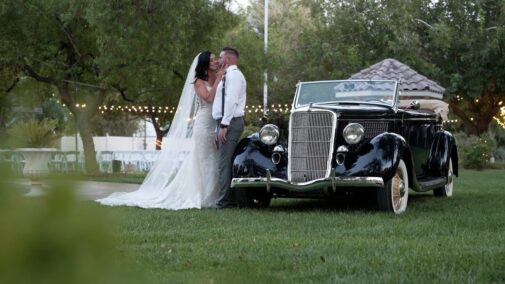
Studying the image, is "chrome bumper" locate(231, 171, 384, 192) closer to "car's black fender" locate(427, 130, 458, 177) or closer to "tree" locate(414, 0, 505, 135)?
"car's black fender" locate(427, 130, 458, 177)

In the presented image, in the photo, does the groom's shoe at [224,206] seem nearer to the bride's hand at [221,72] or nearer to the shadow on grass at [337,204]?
the shadow on grass at [337,204]

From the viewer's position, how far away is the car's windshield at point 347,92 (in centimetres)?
1018

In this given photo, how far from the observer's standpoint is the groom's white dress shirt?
30.9 ft

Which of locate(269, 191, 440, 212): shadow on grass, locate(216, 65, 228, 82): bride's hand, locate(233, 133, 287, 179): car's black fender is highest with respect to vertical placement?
locate(216, 65, 228, 82): bride's hand

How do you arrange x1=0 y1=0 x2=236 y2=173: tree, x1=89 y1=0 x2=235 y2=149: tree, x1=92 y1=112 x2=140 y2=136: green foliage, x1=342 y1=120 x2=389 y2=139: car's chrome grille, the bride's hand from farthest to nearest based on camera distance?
x1=92 y1=112 x2=140 y2=136: green foliage < x1=0 y1=0 x2=236 y2=173: tree < x1=89 y1=0 x2=235 y2=149: tree < the bride's hand < x1=342 y1=120 x2=389 y2=139: car's chrome grille

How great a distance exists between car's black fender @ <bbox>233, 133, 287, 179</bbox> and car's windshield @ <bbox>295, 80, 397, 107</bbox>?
1.22m

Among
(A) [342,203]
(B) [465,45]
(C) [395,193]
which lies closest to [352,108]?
(C) [395,193]

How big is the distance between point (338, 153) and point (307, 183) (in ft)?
1.73

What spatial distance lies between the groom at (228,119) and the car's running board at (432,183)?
8.33ft

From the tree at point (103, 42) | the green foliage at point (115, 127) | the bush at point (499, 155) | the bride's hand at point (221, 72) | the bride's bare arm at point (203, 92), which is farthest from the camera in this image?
the green foliage at point (115, 127)

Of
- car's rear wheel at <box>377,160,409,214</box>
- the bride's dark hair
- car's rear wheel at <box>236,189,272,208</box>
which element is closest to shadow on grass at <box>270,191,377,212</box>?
car's rear wheel at <box>236,189,272,208</box>

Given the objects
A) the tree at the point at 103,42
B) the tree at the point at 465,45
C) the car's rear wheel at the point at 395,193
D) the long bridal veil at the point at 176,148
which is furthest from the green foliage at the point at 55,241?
the tree at the point at 465,45

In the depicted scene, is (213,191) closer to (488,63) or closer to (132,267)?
(132,267)

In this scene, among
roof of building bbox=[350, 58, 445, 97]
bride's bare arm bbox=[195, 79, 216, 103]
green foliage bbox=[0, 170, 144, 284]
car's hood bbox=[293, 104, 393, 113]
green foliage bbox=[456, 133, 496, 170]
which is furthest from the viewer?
green foliage bbox=[456, 133, 496, 170]
